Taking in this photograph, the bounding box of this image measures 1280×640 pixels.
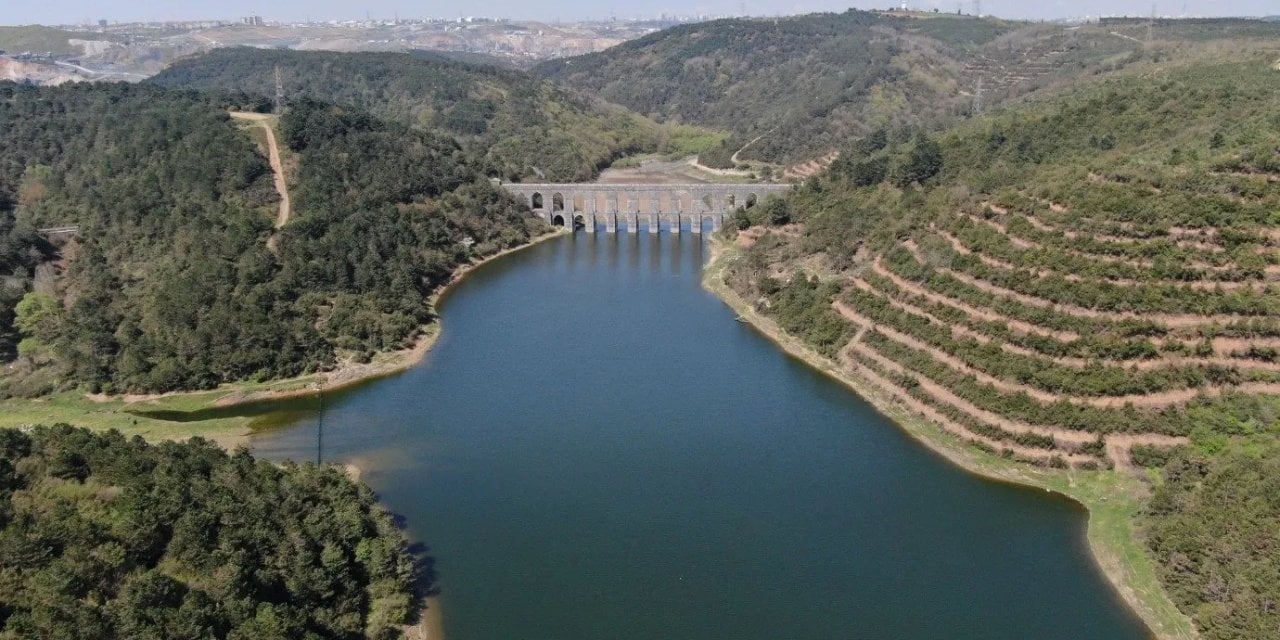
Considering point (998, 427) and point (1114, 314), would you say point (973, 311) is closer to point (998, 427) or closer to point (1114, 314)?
point (1114, 314)

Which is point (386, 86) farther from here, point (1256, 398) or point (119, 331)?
point (1256, 398)

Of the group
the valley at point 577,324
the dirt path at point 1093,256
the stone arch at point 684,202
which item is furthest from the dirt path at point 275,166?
the dirt path at point 1093,256

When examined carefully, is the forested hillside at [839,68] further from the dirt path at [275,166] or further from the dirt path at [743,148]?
the dirt path at [275,166]

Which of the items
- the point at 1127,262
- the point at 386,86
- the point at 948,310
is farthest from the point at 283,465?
the point at 386,86

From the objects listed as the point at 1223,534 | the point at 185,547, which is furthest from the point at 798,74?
the point at 185,547

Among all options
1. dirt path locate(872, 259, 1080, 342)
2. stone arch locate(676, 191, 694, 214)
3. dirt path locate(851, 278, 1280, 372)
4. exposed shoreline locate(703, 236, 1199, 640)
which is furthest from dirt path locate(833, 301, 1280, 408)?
stone arch locate(676, 191, 694, 214)

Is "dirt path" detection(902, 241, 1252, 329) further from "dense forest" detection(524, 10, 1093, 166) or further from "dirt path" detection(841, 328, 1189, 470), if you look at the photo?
"dense forest" detection(524, 10, 1093, 166)
